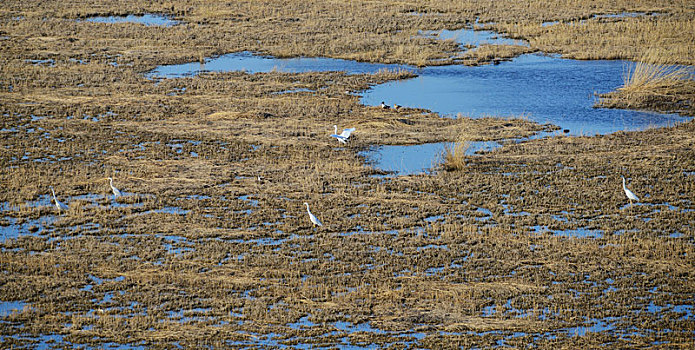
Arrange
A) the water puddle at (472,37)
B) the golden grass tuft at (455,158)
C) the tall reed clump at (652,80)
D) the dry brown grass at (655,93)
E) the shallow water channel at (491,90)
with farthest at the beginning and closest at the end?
the water puddle at (472,37), the tall reed clump at (652,80), the dry brown grass at (655,93), the shallow water channel at (491,90), the golden grass tuft at (455,158)

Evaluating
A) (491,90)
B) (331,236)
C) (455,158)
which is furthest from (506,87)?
(331,236)

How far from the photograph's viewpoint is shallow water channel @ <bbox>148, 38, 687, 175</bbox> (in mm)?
26375

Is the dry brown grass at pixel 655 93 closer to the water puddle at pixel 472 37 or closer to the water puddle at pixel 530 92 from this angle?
the water puddle at pixel 530 92

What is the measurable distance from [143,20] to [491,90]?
866 inches

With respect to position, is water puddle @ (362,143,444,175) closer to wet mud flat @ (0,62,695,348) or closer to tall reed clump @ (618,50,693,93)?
wet mud flat @ (0,62,695,348)

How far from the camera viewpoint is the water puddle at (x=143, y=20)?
45281mm

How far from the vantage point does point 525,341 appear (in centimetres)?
1370

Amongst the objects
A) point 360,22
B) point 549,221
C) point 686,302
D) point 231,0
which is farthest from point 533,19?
point 686,302

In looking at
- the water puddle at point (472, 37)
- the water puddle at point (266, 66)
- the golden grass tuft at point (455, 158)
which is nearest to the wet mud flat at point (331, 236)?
the golden grass tuft at point (455, 158)

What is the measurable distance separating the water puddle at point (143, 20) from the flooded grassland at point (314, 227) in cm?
1267

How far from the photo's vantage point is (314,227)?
1875 centimetres

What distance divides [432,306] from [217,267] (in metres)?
4.18

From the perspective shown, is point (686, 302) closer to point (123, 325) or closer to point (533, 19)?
Answer: point (123, 325)

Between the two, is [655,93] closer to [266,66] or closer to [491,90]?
[491,90]
